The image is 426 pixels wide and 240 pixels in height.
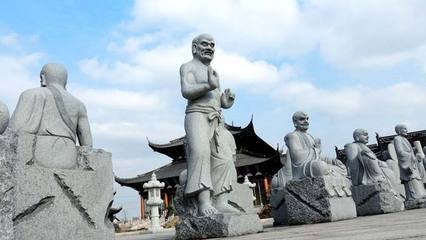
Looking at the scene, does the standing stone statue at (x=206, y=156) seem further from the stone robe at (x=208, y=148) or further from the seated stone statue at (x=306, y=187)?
the seated stone statue at (x=306, y=187)

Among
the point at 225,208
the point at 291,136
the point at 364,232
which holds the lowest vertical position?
the point at 364,232

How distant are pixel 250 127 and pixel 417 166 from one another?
1639 centimetres

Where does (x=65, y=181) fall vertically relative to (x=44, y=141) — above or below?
below

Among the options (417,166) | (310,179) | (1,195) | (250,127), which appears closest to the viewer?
(1,195)

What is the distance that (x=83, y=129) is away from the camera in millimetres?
3832

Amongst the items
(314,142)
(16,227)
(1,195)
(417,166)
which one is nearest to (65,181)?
(16,227)

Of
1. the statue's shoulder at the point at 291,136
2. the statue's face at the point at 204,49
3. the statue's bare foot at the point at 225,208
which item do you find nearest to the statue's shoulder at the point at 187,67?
the statue's face at the point at 204,49

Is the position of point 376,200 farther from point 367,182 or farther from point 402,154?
point 402,154

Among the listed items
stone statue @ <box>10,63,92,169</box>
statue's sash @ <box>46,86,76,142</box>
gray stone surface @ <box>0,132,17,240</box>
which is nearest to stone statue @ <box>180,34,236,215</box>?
stone statue @ <box>10,63,92,169</box>

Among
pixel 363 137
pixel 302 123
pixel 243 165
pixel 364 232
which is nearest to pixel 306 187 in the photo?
pixel 302 123

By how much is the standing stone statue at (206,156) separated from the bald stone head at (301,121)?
73.7 inches

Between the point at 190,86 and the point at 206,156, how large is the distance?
774 millimetres

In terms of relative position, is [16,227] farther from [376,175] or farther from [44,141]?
[376,175]

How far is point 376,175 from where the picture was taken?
785cm
